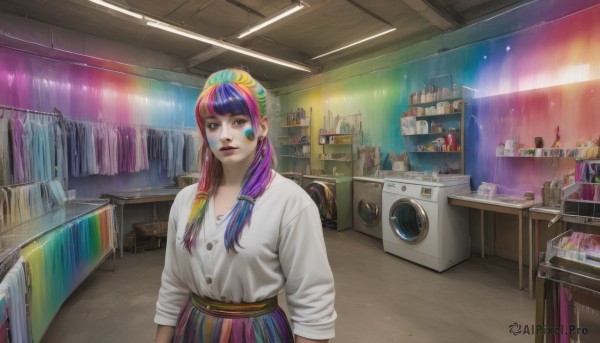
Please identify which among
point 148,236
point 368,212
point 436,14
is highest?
point 436,14

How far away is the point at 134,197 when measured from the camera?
Result: 418cm

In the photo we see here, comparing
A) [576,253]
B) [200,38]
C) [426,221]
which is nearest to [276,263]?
[576,253]

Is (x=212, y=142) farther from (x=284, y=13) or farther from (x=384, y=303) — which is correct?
(x=284, y=13)

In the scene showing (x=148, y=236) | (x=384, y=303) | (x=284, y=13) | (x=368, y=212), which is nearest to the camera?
(x=384, y=303)

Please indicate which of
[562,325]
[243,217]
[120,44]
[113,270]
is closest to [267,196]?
[243,217]

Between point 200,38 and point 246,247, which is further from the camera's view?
point 200,38

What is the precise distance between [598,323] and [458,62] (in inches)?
123

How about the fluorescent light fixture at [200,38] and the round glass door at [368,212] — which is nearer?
the fluorescent light fixture at [200,38]

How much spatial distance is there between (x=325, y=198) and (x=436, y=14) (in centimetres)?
317

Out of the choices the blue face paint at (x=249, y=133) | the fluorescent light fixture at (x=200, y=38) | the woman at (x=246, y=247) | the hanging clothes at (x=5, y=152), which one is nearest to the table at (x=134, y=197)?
the hanging clothes at (x=5, y=152)

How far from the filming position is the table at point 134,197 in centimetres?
411

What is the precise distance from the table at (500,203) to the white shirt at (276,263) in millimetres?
2885

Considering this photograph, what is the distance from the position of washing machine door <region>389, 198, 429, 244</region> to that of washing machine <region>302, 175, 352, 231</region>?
1379 mm

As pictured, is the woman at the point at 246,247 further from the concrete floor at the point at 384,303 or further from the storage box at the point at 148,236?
the storage box at the point at 148,236
